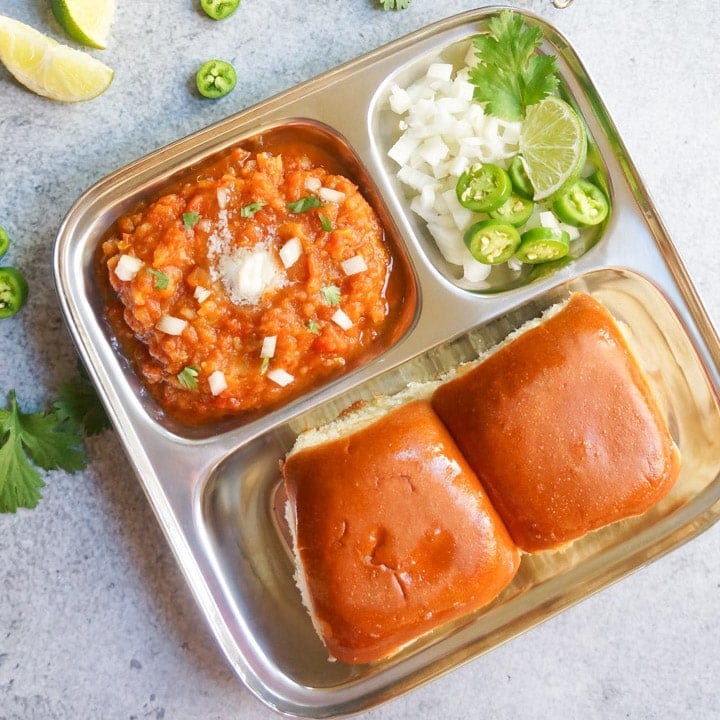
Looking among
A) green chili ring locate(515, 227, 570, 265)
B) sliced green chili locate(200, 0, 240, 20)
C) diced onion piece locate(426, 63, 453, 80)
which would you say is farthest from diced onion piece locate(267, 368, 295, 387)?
sliced green chili locate(200, 0, 240, 20)

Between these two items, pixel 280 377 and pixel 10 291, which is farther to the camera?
pixel 10 291

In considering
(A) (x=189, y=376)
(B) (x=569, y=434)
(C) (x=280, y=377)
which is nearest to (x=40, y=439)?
(A) (x=189, y=376)

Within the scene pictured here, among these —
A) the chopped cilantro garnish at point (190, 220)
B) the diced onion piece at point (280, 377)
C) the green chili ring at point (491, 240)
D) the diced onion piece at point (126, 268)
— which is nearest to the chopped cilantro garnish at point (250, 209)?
the chopped cilantro garnish at point (190, 220)

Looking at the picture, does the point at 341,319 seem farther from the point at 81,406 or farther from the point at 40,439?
the point at 40,439

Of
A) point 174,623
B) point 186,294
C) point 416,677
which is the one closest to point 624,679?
point 416,677

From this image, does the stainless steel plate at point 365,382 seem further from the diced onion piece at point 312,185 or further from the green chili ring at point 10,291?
the green chili ring at point 10,291

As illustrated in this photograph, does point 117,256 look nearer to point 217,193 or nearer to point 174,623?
point 217,193
